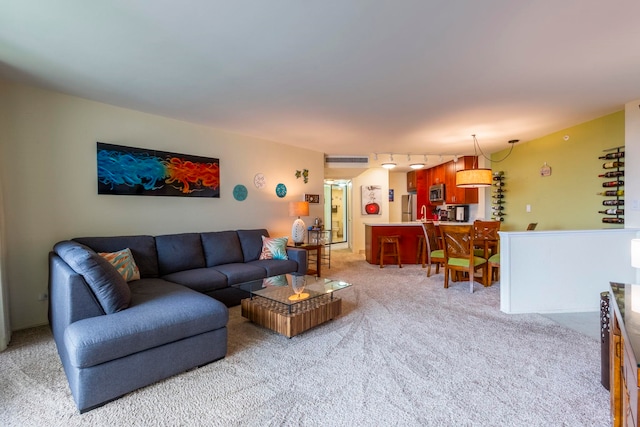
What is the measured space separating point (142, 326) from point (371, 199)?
6564 millimetres

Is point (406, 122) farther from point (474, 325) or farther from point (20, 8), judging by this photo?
point (20, 8)

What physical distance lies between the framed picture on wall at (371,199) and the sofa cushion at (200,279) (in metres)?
5.07

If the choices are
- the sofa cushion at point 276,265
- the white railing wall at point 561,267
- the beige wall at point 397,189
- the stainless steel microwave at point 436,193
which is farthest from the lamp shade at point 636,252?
the beige wall at point 397,189

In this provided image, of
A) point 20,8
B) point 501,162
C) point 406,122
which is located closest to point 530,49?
point 406,122

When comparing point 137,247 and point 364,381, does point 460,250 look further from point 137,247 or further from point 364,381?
point 137,247

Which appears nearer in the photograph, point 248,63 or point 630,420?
point 630,420

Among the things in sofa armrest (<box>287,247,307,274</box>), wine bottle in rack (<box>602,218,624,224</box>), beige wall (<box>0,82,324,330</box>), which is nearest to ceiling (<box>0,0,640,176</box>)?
beige wall (<box>0,82,324,330</box>)

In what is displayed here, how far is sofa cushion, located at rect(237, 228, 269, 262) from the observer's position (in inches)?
166

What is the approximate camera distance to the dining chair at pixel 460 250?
4.08m

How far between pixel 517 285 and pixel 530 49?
7.88 ft

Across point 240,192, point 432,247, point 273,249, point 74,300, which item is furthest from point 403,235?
point 74,300

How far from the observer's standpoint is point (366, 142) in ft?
17.0

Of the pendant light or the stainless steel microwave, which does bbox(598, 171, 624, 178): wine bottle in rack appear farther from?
the stainless steel microwave

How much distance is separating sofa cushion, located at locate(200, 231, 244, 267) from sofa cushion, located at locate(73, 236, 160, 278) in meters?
0.62
